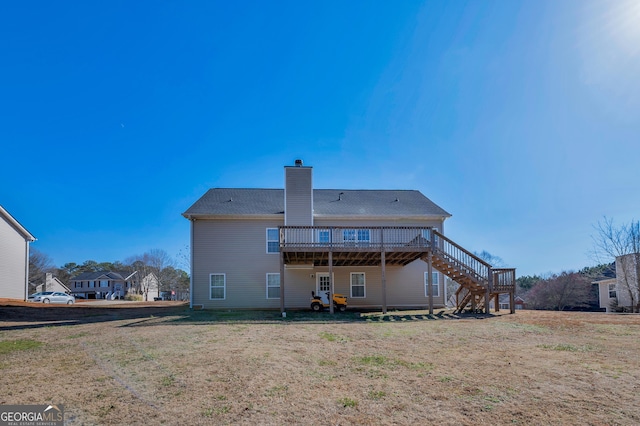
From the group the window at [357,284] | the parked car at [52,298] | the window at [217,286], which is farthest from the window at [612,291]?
the parked car at [52,298]

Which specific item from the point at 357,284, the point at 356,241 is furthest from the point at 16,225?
the point at 356,241

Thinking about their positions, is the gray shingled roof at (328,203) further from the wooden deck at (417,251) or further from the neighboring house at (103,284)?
the neighboring house at (103,284)

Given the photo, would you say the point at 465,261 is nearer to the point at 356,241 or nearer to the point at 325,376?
the point at 356,241

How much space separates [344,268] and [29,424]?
686 inches

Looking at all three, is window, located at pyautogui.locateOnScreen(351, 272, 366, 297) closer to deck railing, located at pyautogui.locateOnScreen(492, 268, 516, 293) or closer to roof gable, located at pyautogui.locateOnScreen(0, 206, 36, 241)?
deck railing, located at pyautogui.locateOnScreen(492, 268, 516, 293)

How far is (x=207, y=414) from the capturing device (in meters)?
4.68

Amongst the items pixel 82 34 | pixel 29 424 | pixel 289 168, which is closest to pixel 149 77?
pixel 82 34

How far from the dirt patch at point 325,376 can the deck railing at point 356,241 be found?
19.5 ft

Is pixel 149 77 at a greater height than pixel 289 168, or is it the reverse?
pixel 149 77

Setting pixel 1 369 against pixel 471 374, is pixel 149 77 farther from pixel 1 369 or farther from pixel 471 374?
pixel 471 374

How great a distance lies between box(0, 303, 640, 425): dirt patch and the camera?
4727 millimetres

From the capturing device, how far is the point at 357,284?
21.5m

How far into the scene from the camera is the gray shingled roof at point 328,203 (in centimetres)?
2080

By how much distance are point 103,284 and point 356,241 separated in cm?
6406
